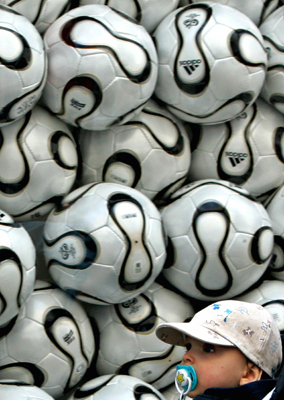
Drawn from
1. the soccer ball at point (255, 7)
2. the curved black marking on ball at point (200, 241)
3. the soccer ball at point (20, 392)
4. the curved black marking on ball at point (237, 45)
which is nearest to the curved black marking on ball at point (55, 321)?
the soccer ball at point (20, 392)

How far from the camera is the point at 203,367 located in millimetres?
994

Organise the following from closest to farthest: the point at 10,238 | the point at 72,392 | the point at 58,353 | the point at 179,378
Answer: the point at 179,378 → the point at 10,238 → the point at 58,353 → the point at 72,392

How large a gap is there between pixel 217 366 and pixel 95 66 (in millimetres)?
847

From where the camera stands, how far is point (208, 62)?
5.37 ft

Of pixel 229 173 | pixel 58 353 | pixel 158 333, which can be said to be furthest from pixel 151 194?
pixel 158 333

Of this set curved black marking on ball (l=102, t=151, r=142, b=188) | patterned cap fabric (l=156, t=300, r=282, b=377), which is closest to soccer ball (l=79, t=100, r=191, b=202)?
curved black marking on ball (l=102, t=151, r=142, b=188)

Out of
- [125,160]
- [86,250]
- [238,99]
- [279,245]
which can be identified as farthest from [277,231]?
[86,250]

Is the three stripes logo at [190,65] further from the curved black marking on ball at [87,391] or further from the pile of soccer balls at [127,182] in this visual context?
the curved black marking on ball at [87,391]

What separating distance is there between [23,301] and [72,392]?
0.36 metres

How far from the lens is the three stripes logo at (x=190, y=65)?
164cm

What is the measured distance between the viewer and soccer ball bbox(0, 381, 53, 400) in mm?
1398

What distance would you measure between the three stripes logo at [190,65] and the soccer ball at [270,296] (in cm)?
68

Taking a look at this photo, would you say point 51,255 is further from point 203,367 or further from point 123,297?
point 203,367

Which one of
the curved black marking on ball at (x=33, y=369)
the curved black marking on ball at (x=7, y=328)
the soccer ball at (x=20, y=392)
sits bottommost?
the curved black marking on ball at (x=33, y=369)
